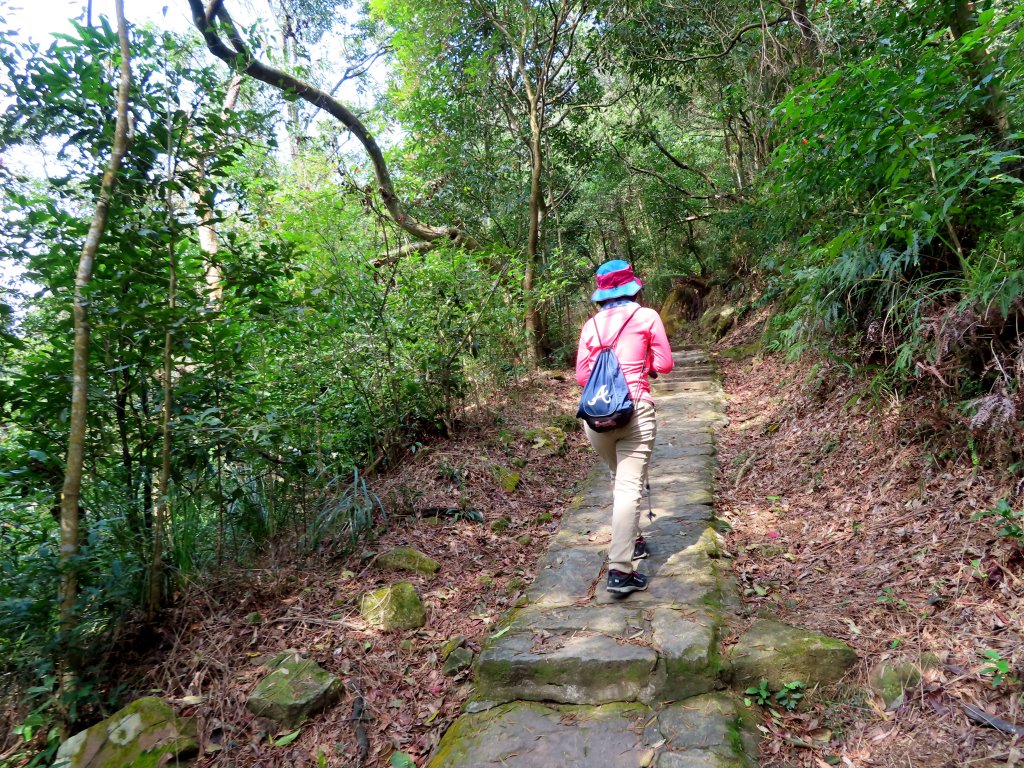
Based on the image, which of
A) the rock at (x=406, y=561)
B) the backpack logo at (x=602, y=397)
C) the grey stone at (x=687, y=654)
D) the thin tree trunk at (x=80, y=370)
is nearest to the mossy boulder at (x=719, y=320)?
the backpack logo at (x=602, y=397)

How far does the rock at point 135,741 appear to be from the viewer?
2.63 meters

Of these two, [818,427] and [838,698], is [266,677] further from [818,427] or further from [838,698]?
[818,427]

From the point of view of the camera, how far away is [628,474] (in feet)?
12.0

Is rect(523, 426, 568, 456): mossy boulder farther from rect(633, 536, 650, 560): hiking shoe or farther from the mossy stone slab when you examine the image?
the mossy stone slab

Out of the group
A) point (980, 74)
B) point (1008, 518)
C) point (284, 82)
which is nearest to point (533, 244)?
point (284, 82)

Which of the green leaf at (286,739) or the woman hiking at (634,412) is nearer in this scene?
the green leaf at (286,739)

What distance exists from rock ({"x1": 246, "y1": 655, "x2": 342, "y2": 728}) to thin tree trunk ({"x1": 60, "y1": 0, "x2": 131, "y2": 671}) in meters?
0.96

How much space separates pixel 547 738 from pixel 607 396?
1.88 meters

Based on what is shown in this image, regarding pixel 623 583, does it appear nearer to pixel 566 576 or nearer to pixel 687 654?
pixel 566 576

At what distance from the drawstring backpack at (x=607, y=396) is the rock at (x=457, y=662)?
1.58 m

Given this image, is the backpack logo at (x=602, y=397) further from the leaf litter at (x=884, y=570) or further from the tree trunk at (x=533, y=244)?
the tree trunk at (x=533, y=244)

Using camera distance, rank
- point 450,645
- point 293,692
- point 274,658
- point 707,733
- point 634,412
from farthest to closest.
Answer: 1. point 634,412
2. point 450,645
3. point 274,658
4. point 293,692
5. point 707,733

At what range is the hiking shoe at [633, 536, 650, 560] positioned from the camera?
4.06m

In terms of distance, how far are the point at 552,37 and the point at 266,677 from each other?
34.6 ft
